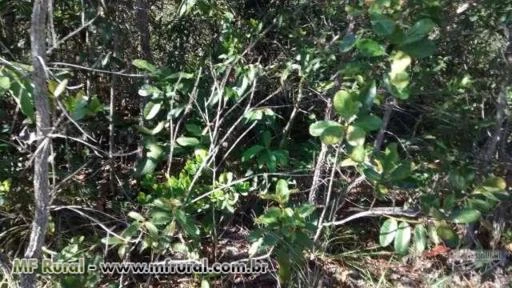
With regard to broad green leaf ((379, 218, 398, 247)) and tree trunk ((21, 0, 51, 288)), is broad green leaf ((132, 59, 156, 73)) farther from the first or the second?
broad green leaf ((379, 218, 398, 247))

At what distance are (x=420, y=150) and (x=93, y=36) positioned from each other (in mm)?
1645

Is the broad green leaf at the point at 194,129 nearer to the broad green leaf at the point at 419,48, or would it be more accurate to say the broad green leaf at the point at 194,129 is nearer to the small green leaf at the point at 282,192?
the small green leaf at the point at 282,192

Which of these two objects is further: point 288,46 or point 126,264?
point 288,46

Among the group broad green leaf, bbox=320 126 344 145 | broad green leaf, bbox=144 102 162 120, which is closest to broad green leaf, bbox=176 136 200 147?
broad green leaf, bbox=144 102 162 120

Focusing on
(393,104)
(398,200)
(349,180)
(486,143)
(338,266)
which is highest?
(393,104)

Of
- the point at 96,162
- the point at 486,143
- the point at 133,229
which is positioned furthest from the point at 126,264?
the point at 486,143

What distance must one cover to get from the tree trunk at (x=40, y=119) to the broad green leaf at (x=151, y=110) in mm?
633

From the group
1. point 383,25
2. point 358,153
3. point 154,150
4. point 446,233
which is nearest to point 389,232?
point 446,233

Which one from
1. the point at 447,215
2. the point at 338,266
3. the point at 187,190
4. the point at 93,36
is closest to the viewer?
the point at 447,215

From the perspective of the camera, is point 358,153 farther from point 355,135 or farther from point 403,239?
point 403,239

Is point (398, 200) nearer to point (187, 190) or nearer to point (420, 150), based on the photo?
point (420, 150)

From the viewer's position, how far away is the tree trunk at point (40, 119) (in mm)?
A: 1577

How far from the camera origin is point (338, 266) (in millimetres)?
2805

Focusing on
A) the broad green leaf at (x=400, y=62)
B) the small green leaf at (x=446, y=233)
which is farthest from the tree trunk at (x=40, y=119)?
the small green leaf at (x=446, y=233)
